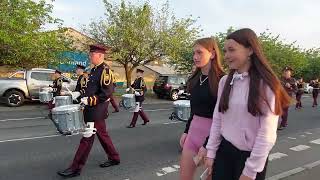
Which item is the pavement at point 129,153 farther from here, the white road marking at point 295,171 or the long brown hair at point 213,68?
the long brown hair at point 213,68

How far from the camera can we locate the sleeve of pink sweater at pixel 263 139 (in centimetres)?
259

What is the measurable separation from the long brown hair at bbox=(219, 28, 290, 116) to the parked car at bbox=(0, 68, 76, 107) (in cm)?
1521

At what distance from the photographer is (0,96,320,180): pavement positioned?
6137 mm

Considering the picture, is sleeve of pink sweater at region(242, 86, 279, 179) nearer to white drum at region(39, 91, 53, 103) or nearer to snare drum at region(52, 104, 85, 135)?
snare drum at region(52, 104, 85, 135)

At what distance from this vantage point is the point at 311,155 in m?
7.80

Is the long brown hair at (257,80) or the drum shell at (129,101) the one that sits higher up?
the long brown hair at (257,80)

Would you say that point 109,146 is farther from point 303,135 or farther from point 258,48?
point 303,135

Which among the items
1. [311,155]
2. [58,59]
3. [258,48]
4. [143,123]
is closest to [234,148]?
[258,48]

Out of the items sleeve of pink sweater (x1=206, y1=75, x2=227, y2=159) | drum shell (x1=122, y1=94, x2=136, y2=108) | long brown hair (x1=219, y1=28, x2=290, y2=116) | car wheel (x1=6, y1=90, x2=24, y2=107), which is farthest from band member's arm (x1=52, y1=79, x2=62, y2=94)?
long brown hair (x1=219, y1=28, x2=290, y2=116)

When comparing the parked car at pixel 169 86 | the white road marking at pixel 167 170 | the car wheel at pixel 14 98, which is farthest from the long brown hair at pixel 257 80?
the parked car at pixel 169 86

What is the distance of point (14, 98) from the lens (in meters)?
17.6

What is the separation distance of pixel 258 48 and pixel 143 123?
9.47m

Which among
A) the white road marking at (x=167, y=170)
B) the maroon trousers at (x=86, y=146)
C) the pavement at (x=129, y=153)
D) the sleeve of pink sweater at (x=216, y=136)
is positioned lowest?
the white road marking at (x=167, y=170)

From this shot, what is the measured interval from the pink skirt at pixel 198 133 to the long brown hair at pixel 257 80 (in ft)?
3.17
